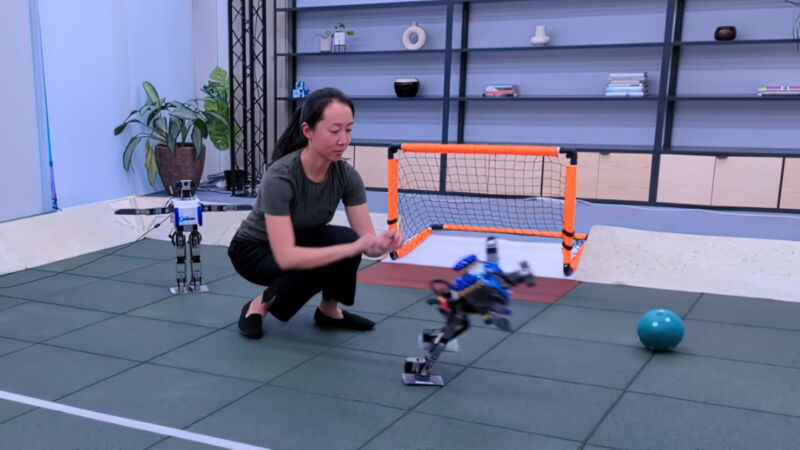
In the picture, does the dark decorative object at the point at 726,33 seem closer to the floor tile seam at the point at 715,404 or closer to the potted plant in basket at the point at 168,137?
the potted plant in basket at the point at 168,137

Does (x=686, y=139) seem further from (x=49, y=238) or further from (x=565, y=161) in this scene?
(x=49, y=238)

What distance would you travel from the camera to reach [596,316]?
3170 millimetres

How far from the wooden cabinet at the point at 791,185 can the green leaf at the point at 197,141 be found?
463cm

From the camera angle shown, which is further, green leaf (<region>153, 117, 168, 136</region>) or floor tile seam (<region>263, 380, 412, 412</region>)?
green leaf (<region>153, 117, 168, 136</region>)

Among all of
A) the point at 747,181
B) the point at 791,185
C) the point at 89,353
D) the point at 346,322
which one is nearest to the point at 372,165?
the point at 747,181

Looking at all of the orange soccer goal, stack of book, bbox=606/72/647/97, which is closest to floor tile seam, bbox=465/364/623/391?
the orange soccer goal

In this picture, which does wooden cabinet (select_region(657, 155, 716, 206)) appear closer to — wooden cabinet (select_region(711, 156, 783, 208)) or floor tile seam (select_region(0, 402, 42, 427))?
wooden cabinet (select_region(711, 156, 783, 208))

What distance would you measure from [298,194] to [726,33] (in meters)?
4.49

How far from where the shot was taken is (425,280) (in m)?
3.77

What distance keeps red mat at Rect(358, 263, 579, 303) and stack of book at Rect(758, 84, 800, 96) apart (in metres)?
2.97

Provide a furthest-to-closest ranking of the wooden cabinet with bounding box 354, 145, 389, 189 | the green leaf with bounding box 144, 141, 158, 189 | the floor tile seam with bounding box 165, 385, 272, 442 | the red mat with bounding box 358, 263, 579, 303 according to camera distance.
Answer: the wooden cabinet with bounding box 354, 145, 389, 189, the green leaf with bounding box 144, 141, 158, 189, the red mat with bounding box 358, 263, 579, 303, the floor tile seam with bounding box 165, 385, 272, 442

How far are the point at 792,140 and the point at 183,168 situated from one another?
16.3 feet

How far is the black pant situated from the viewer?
8.59ft

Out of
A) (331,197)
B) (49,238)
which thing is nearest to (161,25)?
(49,238)
